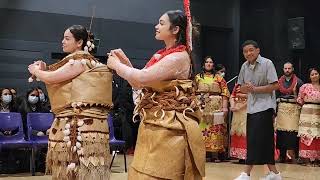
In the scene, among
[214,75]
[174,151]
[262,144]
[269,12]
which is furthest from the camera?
[269,12]

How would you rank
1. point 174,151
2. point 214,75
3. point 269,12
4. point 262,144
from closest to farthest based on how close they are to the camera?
1. point 174,151
2. point 262,144
3. point 214,75
4. point 269,12

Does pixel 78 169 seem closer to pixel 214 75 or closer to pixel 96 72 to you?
pixel 96 72

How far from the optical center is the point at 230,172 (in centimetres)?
675

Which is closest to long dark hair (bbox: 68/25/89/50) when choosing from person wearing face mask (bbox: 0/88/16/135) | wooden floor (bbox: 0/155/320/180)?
wooden floor (bbox: 0/155/320/180)

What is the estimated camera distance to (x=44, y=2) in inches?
356

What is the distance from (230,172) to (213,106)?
1538 millimetres

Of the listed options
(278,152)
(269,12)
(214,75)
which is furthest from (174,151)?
(269,12)

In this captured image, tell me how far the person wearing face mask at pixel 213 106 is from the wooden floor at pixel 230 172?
42cm

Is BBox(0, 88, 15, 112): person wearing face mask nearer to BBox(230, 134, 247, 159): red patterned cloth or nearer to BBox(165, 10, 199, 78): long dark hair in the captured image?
BBox(230, 134, 247, 159): red patterned cloth

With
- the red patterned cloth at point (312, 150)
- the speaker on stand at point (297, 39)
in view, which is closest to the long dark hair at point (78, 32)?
the red patterned cloth at point (312, 150)

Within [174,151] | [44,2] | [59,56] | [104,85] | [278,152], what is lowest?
[278,152]

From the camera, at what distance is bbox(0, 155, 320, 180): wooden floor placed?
6.04m

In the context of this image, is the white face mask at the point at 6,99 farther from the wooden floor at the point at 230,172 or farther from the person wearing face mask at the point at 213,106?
the person wearing face mask at the point at 213,106

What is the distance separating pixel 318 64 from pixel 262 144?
4.89 metres
